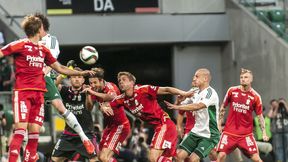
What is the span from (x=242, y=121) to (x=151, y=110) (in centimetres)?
284

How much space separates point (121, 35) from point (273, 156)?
8972 millimetres

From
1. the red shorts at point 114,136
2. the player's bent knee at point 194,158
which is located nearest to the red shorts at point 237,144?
the player's bent knee at point 194,158

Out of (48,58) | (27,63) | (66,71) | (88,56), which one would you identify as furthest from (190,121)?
(27,63)

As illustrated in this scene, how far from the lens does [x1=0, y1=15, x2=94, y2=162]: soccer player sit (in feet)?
40.8

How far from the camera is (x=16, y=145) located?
1238cm

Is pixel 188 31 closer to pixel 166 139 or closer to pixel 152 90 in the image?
pixel 166 139

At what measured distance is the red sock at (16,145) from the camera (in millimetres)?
12312

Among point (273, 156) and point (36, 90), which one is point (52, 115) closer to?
point (273, 156)

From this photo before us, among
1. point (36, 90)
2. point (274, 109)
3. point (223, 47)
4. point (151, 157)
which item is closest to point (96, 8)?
point (223, 47)

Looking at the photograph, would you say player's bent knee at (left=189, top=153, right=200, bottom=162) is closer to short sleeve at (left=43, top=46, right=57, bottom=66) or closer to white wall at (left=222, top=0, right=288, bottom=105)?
short sleeve at (left=43, top=46, right=57, bottom=66)

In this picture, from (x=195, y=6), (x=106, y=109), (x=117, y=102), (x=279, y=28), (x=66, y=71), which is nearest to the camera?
(x=66, y=71)

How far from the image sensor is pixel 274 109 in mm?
22547

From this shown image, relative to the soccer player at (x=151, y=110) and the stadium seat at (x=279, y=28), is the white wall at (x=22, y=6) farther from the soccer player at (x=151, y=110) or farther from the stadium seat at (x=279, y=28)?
the soccer player at (x=151, y=110)

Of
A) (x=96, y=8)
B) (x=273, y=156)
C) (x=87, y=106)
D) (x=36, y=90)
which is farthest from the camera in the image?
(x=96, y=8)
